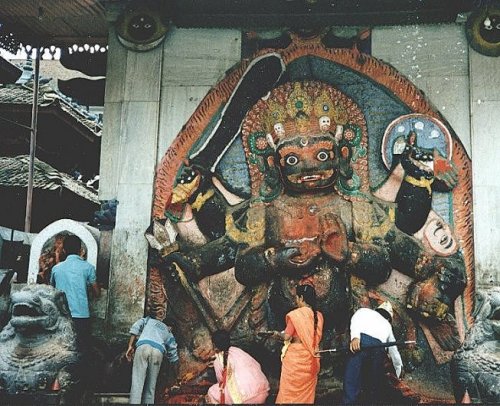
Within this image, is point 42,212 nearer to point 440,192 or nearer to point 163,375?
point 163,375

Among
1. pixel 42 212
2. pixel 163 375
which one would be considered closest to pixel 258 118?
pixel 163 375

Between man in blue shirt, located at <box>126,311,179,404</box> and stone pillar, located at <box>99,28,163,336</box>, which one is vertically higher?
stone pillar, located at <box>99,28,163,336</box>

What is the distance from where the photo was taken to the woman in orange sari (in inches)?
332

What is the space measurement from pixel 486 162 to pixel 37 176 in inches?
472

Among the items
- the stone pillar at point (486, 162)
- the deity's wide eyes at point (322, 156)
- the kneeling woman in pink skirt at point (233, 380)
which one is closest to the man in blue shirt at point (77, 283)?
the kneeling woman in pink skirt at point (233, 380)

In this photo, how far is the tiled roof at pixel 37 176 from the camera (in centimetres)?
1884

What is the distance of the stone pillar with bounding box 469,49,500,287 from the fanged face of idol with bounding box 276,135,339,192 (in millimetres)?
1884

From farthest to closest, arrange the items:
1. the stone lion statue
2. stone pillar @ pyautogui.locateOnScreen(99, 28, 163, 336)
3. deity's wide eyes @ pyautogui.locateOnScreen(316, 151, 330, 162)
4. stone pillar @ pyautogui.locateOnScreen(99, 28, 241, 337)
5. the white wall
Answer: stone pillar @ pyautogui.locateOnScreen(99, 28, 241, 337)
stone pillar @ pyautogui.locateOnScreen(99, 28, 163, 336)
deity's wide eyes @ pyautogui.locateOnScreen(316, 151, 330, 162)
the white wall
the stone lion statue

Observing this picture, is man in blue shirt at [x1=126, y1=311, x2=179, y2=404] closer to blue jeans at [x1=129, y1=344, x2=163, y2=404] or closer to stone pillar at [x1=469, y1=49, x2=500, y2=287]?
blue jeans at [x1=129, y1=344, x2=163, y2=404]

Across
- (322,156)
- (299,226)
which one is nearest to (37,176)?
(299,226)

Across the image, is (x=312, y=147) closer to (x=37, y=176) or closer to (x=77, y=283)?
(x=77, y=283)

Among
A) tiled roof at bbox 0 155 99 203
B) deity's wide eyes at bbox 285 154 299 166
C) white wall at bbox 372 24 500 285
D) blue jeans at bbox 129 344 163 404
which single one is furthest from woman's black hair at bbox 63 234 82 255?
tiled roof at bbox 0 155 99 203

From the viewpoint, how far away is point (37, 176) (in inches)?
757

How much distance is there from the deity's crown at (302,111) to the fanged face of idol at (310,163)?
237 mm
